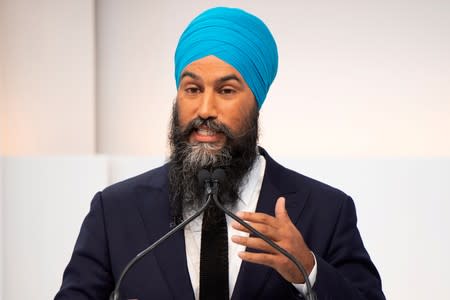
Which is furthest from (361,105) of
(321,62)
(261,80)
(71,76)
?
(261,80)

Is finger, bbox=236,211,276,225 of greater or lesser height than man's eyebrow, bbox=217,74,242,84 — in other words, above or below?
below

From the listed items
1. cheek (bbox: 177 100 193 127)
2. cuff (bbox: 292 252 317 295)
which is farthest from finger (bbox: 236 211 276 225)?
cheek (bbox: 177 100 193 127)

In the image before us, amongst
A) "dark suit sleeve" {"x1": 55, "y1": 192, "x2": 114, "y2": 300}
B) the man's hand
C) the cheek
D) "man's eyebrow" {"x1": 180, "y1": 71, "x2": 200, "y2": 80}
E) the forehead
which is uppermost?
the forehead

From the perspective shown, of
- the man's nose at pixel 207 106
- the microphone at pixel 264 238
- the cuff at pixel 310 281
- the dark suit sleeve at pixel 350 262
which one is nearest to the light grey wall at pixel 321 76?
the dark suit sleeve at pixel 350 262

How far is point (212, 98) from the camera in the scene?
7.73 feet

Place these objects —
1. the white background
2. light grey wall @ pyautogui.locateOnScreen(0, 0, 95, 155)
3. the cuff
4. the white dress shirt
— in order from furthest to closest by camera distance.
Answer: light grey wall @ pyautogui.locateOnScreen(0, 0, 95, 155) < the white background < the white dress shirt < the cuff

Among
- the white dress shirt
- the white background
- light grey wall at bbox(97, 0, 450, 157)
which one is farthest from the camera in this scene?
light grey wall at bbox(97, 0, 450, 157)

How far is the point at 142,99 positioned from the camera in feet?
14.8

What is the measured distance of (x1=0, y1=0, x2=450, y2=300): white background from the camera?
3.90 m

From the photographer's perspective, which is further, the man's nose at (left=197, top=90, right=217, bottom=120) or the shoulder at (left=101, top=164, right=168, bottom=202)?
the shoulder at (left=101, top=164, right=168, bottom=202)

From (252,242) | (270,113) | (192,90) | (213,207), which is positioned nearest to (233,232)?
(213,207)

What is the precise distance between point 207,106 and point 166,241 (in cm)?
40

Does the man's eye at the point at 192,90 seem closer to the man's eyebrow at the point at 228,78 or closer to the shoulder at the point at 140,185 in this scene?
the man's eyebrow at the point at 228,78

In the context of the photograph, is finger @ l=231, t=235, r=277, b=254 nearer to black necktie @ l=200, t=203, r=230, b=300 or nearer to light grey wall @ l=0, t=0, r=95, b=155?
black necktie @ l=200, t=203, r=230, b=300
